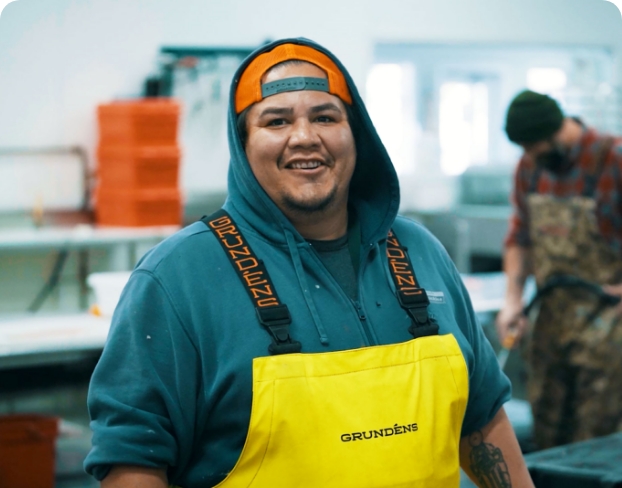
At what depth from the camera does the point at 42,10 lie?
4.98 metres

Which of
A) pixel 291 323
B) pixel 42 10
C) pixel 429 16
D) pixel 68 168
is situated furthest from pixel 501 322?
pixel 429 16

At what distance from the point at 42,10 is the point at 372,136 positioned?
3.84 m

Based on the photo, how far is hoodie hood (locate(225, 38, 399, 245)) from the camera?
1.52 meters

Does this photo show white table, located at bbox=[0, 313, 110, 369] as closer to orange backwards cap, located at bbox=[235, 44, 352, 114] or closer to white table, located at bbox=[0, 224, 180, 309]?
white table, located at bbox=[0, 224, 180, 309]

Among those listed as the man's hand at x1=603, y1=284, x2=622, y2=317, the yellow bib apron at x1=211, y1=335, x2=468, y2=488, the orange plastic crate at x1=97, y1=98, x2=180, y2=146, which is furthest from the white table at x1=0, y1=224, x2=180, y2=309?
the yellow bib apron at x1=211, y1=335, x2=468, y2=488

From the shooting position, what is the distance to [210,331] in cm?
138

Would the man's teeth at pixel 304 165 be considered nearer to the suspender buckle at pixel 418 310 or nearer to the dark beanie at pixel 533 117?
the suspender buckle at pixel 418 310

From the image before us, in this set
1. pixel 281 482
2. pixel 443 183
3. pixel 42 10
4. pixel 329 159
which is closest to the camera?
pixel 281 482

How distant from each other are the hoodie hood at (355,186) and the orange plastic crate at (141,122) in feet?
10.6

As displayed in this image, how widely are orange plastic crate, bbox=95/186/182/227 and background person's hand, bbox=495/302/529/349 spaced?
6.86 ft

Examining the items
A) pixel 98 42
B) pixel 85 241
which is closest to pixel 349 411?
pixel 85 241

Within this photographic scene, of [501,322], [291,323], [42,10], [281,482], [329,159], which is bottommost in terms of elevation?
[501,322]

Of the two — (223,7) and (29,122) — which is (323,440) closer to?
(29,122)

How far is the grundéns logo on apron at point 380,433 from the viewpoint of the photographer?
4.54ft
